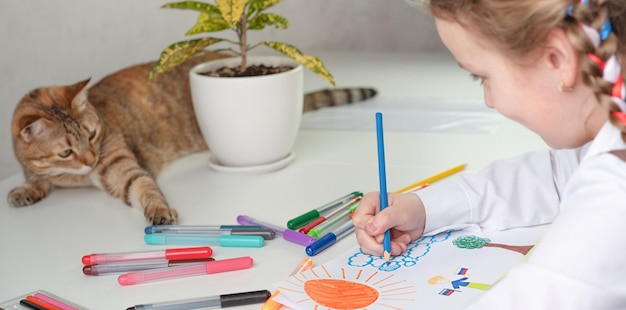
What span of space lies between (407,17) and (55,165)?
146cm

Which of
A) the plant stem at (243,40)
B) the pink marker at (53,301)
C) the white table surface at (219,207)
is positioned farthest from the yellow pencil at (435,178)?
the pink marker at (53,301)

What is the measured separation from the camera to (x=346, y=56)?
7.27 ft

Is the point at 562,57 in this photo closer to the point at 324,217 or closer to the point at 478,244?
the point at 478,244

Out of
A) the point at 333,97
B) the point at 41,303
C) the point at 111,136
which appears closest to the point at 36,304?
the point at 41,303

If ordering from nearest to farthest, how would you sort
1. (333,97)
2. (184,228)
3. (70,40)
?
(184,228), (70,40), (333,97)

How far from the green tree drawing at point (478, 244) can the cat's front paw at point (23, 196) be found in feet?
2.12

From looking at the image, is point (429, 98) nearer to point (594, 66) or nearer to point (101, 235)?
point (101, 235)

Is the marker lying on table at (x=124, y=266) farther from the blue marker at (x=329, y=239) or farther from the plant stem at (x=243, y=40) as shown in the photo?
the plant stem at (x=243, y=40)

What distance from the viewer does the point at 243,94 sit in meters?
1.17

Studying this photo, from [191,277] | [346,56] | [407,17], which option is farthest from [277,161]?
[407,17]

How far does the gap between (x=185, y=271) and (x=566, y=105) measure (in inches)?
17.4

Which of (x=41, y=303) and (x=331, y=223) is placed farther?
(x=331, y=223)

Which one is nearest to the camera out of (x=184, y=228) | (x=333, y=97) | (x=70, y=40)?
(x=184, y=228)

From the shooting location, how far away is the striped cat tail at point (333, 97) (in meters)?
1.61
